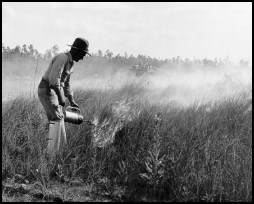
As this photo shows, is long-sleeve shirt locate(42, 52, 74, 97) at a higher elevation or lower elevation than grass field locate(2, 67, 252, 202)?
higher

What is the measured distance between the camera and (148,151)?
3.58 meters

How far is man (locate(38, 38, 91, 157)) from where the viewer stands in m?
4.50

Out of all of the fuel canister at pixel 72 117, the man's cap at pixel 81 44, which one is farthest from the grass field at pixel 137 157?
the man's cap at pixel 81 44

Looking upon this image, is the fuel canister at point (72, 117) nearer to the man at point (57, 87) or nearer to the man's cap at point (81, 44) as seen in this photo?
the man at point (57, 87)

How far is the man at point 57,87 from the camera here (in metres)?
4.50

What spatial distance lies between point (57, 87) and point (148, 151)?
1.62 metres

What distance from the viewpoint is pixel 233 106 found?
5984mm

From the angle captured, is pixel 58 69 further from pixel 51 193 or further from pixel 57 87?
pixel 51 193

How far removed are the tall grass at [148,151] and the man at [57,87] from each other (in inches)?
6.3

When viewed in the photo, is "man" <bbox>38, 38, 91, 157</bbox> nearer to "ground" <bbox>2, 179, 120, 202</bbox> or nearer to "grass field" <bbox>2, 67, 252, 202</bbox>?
"grass field" <bbox>2, 67, 252, 202</bbox>

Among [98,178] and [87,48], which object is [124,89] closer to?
[87,48]

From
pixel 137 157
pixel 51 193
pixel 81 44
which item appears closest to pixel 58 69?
pixel 81 44

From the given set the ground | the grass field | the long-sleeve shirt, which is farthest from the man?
the ground

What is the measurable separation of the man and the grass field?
Answer: 0.16 metres
